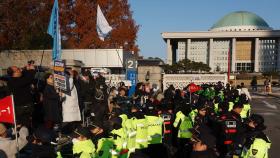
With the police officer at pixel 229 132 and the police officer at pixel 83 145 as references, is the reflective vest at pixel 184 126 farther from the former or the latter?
the police officer at pixel 83 145

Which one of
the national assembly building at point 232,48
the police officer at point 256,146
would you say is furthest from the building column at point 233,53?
the police officer at point 256,146

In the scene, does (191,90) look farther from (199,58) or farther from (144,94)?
(199,58)

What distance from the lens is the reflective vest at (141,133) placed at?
7.73m

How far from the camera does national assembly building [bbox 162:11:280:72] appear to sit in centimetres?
10062

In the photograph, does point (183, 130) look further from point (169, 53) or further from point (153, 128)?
point (169, 53)

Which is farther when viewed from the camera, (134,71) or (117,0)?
(117,0)

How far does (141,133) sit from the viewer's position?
7746mm

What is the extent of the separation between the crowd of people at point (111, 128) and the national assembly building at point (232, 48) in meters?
90.2

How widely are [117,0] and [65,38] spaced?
548 centimetres

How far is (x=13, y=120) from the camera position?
7.05m

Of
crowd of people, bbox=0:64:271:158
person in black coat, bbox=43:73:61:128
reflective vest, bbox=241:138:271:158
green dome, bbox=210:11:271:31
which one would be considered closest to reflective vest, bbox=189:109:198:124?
crowd of people, bbox=0:64:271:158

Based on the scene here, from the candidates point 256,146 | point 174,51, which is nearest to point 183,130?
point 256,146

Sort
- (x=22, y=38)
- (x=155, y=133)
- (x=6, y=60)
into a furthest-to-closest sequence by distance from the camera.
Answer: (x=22, y=38) < (x=6, y=60) < (x=155, y=133)

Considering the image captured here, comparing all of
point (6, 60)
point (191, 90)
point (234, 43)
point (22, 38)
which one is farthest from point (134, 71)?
point (234, 43)
